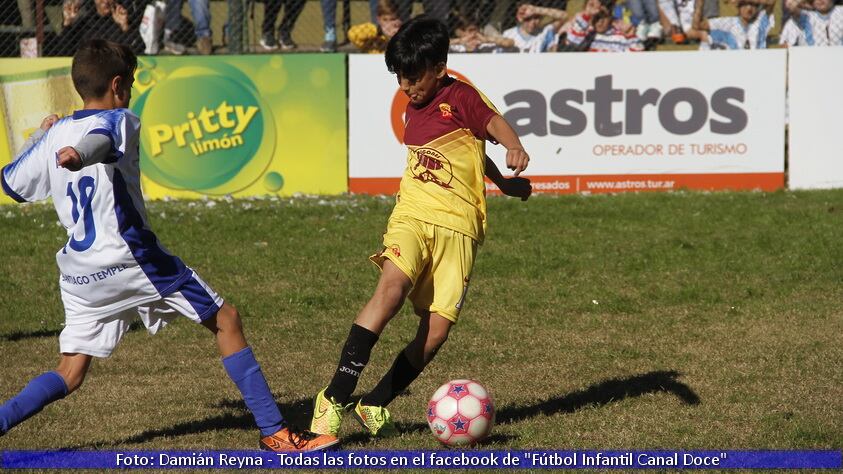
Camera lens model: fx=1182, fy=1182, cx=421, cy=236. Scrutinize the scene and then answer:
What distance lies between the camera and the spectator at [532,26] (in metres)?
14.3

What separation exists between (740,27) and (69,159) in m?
11.6

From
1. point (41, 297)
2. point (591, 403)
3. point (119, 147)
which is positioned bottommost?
point (41, 297)

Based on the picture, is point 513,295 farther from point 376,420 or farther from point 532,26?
point 532,26

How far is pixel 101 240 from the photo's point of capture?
15.8 feet

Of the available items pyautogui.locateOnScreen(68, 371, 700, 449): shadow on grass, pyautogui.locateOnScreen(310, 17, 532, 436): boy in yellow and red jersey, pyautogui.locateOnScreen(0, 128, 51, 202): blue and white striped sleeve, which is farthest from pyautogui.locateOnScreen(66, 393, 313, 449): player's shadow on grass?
pyautogui.locateOnScreen(0, 128, 51, 202): blue and white striped sleeve

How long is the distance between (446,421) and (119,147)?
186 cm

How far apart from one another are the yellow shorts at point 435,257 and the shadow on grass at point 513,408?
664 millimetres

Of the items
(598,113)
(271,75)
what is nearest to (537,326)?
(598,113)

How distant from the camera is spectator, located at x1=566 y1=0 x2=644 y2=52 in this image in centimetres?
1404

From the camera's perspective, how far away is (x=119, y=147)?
473cm

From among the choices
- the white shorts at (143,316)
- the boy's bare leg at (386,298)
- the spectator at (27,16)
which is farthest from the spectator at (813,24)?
the white shorts at (143,316)

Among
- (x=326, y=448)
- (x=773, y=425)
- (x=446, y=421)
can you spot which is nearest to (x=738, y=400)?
(x=773, y=425)

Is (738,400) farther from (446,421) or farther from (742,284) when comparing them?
(742,284)

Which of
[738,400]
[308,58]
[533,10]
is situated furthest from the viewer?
[533,10]
